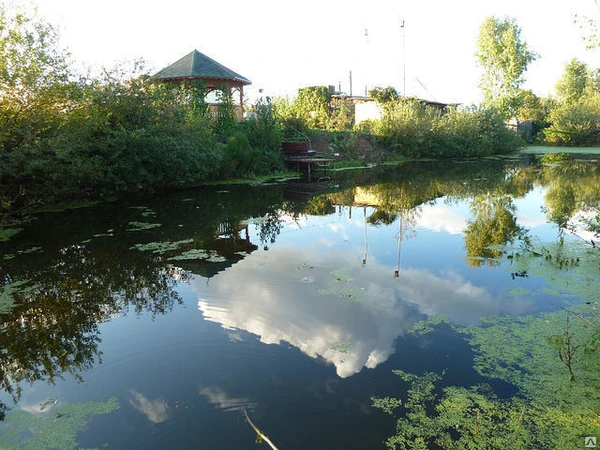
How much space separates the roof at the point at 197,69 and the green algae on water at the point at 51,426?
19657 millimetres

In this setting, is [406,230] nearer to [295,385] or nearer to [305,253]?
[305,253]

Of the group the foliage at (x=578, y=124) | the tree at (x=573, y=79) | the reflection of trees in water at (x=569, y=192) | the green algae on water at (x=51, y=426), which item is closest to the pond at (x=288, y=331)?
the green algae on water at (x=51, y=426)

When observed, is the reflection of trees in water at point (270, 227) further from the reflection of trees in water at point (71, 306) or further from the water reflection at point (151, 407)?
the water reflection at point (151, 407)

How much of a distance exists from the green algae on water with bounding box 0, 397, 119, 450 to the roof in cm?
1966

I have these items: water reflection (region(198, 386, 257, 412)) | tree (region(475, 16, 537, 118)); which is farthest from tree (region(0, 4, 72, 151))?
tree (region(475, 16, 537, 118))

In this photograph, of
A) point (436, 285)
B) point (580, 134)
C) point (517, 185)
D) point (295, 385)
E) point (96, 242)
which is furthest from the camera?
point (580, 134)

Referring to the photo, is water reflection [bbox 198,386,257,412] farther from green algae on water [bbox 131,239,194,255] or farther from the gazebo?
the gazebo

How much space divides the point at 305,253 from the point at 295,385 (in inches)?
167

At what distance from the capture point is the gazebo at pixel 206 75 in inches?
822

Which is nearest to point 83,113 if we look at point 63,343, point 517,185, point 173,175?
point 173,175

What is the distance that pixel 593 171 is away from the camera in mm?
19734

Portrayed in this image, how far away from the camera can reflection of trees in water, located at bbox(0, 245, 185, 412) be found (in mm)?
4133

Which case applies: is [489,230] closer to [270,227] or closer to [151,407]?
[270,227]

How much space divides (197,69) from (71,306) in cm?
1850
